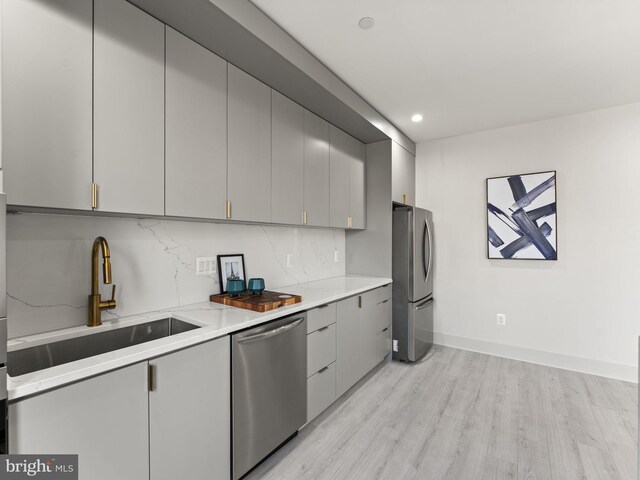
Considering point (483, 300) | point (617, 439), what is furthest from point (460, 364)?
point (617, 439)

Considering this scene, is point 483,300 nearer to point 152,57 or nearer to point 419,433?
point 419,433

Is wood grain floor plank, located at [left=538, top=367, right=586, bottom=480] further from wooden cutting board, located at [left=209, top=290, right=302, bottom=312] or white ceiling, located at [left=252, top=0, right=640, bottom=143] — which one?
white ceiling, located at [left=252, top=0, right=640, bottom=143]

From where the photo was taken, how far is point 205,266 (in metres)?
2.18

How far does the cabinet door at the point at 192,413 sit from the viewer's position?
1.28 metres

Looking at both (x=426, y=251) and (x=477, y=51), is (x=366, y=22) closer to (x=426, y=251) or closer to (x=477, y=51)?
(x=477, y=51)

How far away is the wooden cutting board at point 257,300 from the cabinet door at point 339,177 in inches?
40.3

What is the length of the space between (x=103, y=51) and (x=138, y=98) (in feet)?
0.68

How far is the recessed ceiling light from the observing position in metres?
1.84

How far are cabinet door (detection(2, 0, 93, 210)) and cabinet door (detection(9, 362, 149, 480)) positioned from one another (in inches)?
27.0

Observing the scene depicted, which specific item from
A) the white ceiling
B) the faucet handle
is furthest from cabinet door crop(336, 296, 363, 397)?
the white ceiling

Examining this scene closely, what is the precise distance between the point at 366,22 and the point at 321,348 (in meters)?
2.08

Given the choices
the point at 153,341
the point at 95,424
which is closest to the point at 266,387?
the point at 153,341

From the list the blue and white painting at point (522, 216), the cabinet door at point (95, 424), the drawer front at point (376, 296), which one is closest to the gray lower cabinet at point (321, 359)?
the drawer front at point (376, 296)

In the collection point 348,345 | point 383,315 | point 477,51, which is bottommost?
point 348,345
